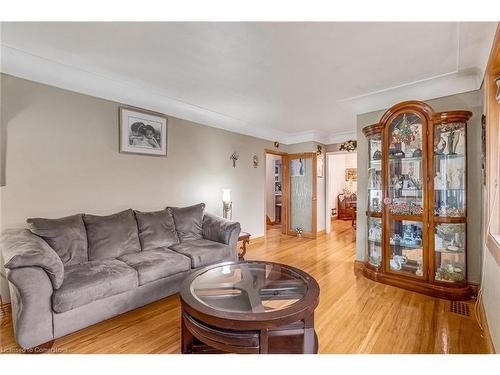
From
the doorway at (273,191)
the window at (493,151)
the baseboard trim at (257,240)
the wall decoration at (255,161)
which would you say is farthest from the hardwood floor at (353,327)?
the doorway at (273,191)

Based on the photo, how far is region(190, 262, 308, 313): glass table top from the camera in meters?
1.60

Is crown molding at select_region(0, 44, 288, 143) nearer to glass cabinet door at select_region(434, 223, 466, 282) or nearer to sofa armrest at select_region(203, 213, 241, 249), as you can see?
sofa armrest at select_region(203, 213, 241, 249)

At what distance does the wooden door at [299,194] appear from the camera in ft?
18.1

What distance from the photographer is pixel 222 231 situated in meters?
3.15

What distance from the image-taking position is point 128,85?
9.40ft

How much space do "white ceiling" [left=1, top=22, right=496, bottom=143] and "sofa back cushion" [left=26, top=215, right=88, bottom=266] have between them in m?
1.42

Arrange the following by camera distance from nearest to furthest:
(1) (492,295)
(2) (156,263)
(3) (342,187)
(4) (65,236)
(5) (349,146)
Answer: (1) (492,295), (4) (65,236), (2) (156,263), (5) (349,146), (3) (342,187)

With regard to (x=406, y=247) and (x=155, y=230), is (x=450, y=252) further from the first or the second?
(x=155, y=230)

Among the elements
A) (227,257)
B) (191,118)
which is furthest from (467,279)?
(191,118)

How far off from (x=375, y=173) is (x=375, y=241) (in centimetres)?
89

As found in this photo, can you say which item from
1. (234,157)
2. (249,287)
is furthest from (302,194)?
(249,287)

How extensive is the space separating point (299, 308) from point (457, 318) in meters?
1.80

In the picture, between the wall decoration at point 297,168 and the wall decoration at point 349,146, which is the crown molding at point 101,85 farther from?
the wall decoration at point 349,146

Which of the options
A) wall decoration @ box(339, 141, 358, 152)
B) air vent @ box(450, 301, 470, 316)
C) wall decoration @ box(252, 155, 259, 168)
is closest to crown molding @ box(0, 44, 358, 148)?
wall decoration @ box(252, 155, 259, 168)
